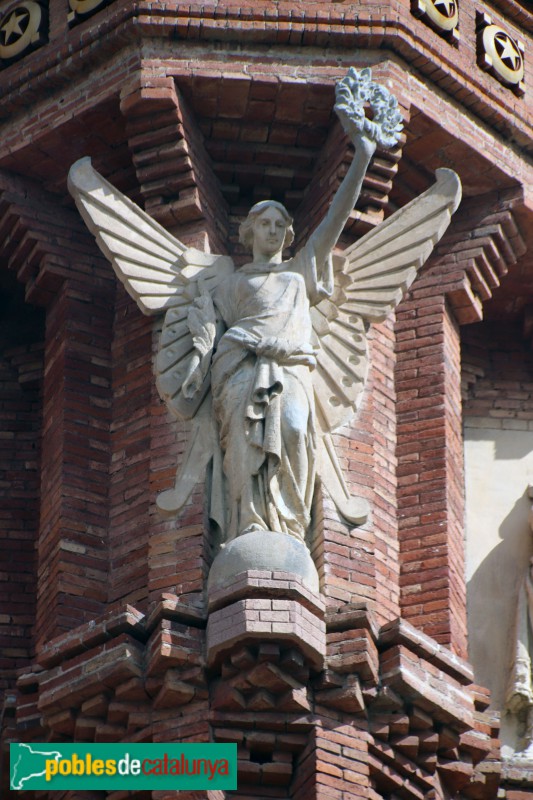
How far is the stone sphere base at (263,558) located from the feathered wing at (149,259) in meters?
1.45

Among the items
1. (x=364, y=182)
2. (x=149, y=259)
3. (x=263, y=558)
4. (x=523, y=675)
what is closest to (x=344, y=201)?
(x=364, y=182)

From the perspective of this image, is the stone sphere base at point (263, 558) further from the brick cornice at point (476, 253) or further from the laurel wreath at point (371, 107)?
the brick cornice at point (476, 253)

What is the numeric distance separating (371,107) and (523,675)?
3.55 meters

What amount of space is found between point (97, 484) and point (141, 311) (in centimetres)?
114

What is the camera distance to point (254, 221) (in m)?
17.2

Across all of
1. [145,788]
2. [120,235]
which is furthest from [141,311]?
[145,788]

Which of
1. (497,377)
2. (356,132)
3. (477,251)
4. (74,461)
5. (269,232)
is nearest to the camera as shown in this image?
(356,132)

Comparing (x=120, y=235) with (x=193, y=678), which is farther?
(x=120, y=235)

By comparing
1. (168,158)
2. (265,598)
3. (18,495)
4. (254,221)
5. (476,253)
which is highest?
(168,158)

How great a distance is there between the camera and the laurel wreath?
1655cm

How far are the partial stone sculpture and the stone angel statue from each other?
163cm

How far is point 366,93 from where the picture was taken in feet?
54.7

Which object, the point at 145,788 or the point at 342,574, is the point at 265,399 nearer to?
the point at 342,574

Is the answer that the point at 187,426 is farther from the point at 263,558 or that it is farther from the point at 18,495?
the point at 18,495
